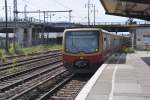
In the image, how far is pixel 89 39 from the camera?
2366 cm

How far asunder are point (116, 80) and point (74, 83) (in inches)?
172

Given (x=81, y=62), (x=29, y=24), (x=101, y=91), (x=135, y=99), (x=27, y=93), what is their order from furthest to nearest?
(x=29, y=24) < (x=81, y=62) < (x=27, y=93) < (x=101, y=91) < (x=135, y=99)

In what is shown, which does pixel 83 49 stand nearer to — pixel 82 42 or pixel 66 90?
pixel 82 42

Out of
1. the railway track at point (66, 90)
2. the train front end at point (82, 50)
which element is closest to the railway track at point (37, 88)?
the railway track at point (66, 90)

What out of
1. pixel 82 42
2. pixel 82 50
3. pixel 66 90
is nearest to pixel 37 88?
pixel 66 90

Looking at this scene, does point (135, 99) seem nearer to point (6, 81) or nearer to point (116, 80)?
point (116, 80)

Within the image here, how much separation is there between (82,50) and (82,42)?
468mm

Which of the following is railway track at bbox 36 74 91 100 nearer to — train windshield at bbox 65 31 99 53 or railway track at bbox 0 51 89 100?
railway track at bbox 0 51 89 100

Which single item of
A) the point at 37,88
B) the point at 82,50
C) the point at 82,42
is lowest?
the point at 37,88

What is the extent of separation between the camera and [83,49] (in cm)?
2347

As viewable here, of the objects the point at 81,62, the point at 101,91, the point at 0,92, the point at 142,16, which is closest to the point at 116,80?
the point at 101,91

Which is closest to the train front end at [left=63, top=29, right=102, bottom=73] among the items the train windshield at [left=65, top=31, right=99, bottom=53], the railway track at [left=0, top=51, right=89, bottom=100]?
the train windshield at [left=65, top=31, right=99, bottom=53]

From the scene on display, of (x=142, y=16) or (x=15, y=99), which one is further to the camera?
(x=142, y=16)

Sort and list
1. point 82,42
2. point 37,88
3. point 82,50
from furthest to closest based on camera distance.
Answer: point 82,42
point 82,50
point 37,88
